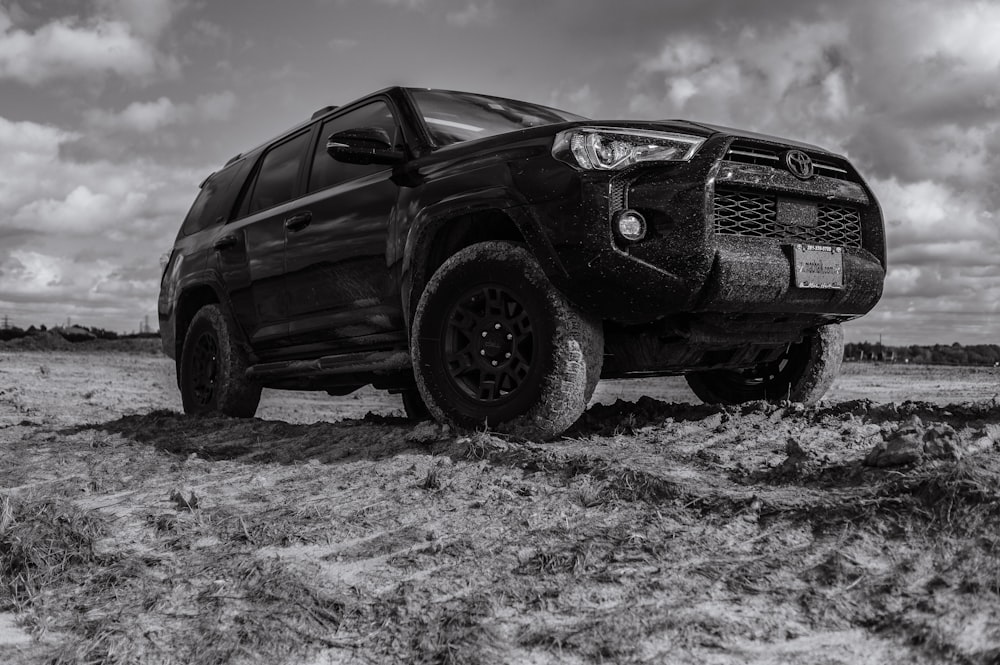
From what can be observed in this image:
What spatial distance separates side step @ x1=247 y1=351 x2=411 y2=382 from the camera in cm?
502

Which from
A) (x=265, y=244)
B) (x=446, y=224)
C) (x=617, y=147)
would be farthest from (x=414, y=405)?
(x=617, y=147)

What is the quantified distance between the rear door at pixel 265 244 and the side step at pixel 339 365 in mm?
165

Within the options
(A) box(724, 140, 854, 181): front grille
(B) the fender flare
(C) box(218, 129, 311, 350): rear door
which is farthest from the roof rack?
(A) box(724, 140, 854, 181): front grille

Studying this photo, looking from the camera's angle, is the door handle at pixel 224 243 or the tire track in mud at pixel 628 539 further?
the door handle at pixel 224 243

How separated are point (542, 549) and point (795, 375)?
9.12ft

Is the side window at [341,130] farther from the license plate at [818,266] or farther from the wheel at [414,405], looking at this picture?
the license plate at [818,266]

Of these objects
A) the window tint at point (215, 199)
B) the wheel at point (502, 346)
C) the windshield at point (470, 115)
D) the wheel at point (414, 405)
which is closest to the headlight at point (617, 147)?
the wheel at point (502, 346)

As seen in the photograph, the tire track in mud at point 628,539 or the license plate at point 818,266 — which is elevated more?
the license plate at point 818,266

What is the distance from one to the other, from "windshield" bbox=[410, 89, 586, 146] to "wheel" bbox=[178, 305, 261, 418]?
2.37m

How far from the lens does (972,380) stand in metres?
13.5

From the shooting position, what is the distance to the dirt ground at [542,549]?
8.28 feet

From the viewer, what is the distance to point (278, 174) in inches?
247

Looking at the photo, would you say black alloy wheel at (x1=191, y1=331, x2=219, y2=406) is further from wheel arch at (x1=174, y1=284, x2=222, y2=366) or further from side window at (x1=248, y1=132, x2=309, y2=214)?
side window at (x1=248, y1=132, x2=309, y2=214)

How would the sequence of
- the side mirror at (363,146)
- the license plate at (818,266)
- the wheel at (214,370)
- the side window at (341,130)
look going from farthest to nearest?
the wheel at (214,370) < the side window at (341,130) < the side mirror at (363,146) < the license plate at (818,266)
